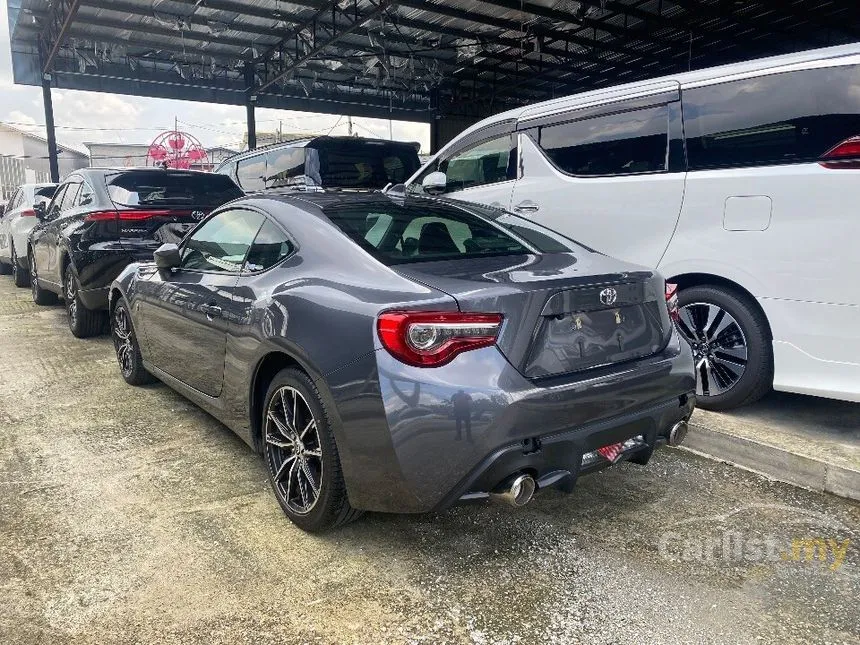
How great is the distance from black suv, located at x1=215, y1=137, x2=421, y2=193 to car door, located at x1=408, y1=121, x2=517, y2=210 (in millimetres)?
1569

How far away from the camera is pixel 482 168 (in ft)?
18.3

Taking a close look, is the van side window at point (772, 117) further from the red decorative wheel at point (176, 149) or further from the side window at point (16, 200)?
the red decorative wheel at point (176, 149)

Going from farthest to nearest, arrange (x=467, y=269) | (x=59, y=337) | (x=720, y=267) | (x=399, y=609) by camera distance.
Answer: (x=59, y=337), (x=720, y=267), (x=467, y=269), (x=399, y=609)

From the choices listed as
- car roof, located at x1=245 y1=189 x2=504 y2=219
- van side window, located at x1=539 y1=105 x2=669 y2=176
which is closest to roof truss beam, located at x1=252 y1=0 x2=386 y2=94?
van side window, located at x1=539 y1=105 x2=669 y2=176

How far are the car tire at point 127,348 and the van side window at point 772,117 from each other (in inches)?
148

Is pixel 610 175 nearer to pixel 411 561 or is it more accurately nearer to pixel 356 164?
pixel 411 561

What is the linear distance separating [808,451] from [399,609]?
224cm

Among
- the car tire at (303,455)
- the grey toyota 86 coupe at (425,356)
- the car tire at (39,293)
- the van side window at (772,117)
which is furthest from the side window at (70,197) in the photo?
the van side window at (772,117)

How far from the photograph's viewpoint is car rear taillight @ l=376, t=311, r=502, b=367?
219 cm

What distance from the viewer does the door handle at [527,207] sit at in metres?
4.96

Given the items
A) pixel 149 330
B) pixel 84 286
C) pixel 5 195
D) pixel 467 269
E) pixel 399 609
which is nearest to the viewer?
pixel 399 609

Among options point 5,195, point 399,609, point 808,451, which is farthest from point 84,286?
point 5,195

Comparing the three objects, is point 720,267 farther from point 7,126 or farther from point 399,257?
point 7,126

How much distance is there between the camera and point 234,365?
9.95 ft
